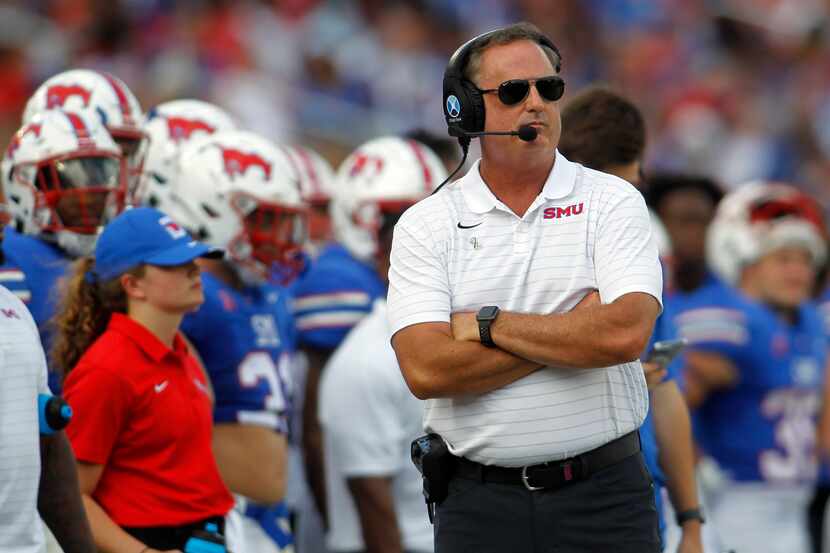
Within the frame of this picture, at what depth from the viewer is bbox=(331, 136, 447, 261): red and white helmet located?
7836mm

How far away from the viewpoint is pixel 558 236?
4.06 metres

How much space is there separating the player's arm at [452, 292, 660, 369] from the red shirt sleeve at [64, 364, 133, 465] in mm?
1452

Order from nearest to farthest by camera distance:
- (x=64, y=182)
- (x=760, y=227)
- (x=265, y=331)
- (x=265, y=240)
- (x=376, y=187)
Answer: (x=64, y=182), (x=265, y=331), (x=265, y=240), (x=376, y=187), (x=760, y=227)

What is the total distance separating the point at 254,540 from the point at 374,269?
2.40 m

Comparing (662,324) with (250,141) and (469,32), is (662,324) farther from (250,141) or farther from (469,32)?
(469,32)

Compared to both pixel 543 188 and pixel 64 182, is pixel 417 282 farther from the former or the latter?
pixel 64 182

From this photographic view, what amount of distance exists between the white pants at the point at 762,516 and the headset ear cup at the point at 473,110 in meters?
4.40

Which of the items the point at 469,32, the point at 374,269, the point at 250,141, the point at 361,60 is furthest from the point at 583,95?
the point at 469,32

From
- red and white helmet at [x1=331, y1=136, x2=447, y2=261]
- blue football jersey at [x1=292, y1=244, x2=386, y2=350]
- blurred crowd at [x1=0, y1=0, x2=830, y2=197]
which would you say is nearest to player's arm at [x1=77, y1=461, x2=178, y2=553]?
blue football jersey at [x1=292, y1=244, x2=386, y2=350]

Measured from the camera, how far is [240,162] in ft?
20.6

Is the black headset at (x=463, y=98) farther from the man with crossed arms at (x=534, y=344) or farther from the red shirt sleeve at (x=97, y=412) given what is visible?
the red shirt sleeve at (x=97, y=412)

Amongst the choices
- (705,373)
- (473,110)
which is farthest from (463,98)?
(705,373)

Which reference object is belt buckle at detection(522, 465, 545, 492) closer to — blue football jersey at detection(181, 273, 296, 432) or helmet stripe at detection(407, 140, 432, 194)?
blue football jersey at detection(181, 273, 296, 432)

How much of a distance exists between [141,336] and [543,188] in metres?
1.55
